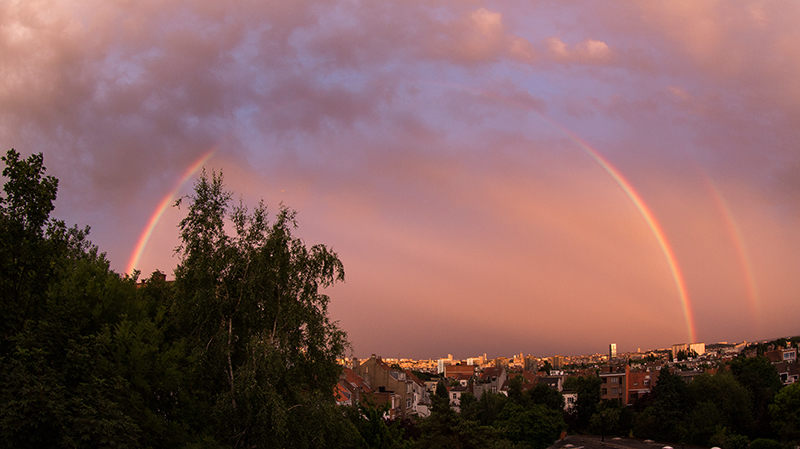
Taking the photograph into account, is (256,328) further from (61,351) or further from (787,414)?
(787,414)

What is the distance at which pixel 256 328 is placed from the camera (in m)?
26.2

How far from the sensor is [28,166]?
60.0ft

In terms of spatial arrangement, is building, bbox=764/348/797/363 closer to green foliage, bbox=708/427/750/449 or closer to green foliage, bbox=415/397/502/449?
Answer: green foliage, bbox=708/427/750/449

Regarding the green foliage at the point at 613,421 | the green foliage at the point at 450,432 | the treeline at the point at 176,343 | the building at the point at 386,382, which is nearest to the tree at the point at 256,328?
the treeline at the point at 176,343

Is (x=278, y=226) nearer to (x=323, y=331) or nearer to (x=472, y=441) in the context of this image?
(x=323, y=331)

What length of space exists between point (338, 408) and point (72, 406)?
1191cm

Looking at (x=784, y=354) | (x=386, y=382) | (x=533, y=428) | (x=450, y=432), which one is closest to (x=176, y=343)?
(x=450, y=432)

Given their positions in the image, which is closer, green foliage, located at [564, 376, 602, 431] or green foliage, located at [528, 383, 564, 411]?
green foliage, located at [528, 383, 564, 411]

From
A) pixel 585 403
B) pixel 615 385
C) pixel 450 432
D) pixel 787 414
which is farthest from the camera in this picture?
pixel 615 385

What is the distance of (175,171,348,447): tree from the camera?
2317 centimetres

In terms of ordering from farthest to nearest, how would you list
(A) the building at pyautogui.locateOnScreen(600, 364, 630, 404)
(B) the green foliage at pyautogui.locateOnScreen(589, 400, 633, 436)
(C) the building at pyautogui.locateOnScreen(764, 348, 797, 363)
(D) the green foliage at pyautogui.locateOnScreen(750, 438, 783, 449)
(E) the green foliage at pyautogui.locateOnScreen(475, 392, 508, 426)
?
(C) the building at pyautogui.locateOnScreen(764, 348, 797, 363), (A) the building at pyautogui.locateOnScreen(600, 364, 630, 404), (E) the green foliage at pyautogui.locateOnScreen(475, 392, 508, 426), (B) the green foliage at pyautogui.locateOnScreen(589, 400, 633, 436), (D) the green foliage at pyautogui.locateOnScreen(750, 438, 783, 449)

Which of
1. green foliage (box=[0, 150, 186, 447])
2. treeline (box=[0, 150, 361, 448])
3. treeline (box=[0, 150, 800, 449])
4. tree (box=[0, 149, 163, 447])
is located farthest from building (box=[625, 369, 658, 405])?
tree (box=[0, 149, 163, 447])

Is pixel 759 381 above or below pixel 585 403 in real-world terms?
above

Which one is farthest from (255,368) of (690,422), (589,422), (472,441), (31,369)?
(589,422)
